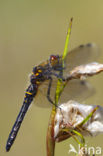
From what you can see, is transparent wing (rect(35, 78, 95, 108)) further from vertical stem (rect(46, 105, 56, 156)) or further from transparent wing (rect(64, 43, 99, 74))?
vertical stem (rect(46, 105, 56, 156))

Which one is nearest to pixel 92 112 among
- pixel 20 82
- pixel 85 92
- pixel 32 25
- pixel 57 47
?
pixel 85 92

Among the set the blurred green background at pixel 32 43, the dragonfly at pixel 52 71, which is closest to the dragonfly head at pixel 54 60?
the dragonfly at pixel 52 71

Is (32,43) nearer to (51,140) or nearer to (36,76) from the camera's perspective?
(36,76)

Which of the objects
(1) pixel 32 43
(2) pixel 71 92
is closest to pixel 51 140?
(2) pixel 71 92

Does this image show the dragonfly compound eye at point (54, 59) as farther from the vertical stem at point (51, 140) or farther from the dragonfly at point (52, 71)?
the vertical stem at point (51, 140)

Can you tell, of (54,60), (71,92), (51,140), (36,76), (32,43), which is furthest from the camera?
(32,43)

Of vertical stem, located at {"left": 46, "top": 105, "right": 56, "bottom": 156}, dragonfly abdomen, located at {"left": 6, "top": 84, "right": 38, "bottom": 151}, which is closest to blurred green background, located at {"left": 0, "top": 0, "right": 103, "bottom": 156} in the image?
dragonfly abdomen, located at {"left": 6, "top": 84, "right": 38, "bottom": 151}

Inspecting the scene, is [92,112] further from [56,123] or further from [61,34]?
[61,34]
